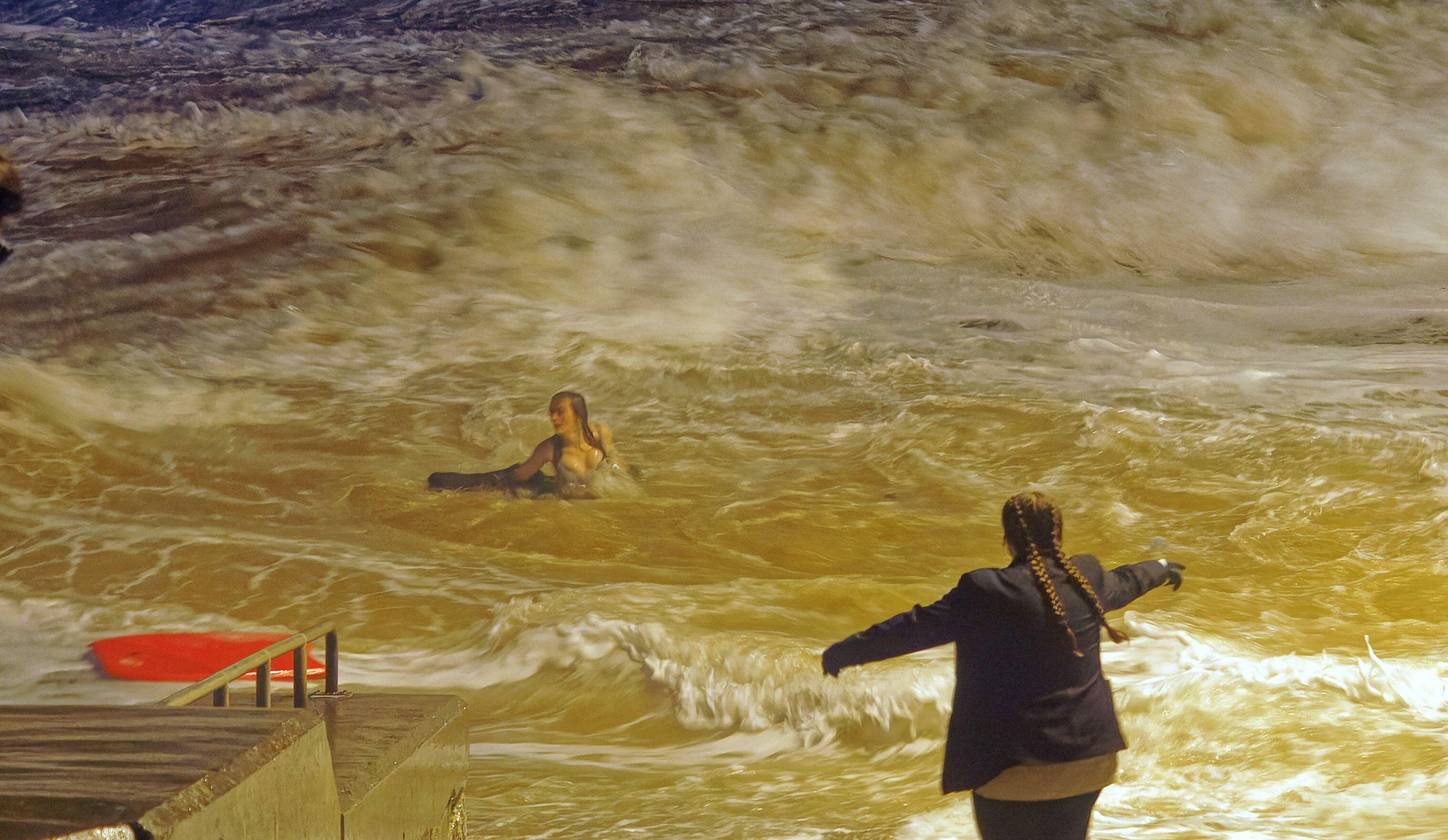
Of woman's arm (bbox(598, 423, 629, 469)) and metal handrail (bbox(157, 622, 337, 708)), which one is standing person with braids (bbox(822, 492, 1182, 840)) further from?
woman's arm (bbox(598, 423, 629, 469))

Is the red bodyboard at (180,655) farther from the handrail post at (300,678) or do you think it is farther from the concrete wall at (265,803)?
the concrete wall at (265,803)

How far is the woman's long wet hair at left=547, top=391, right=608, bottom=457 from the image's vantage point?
7898 mm

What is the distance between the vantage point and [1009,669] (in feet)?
7.50

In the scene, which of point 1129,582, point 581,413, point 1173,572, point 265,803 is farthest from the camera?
point 581,413

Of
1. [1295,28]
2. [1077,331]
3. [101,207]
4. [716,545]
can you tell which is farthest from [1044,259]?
[101,207]

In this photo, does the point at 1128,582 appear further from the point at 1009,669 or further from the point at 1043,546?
the point at 1009,669

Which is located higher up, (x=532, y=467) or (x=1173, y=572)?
(x=1173, y=572)

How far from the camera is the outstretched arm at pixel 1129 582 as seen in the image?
2414mm

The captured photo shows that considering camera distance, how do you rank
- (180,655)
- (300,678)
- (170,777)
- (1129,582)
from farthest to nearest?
1. (180,655)
2. (1129,582)
3. (300,678)
4. (170,777)

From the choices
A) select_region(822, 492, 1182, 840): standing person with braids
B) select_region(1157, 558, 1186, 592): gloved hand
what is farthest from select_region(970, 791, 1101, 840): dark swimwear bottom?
select_region(1157, 558, 1186, 592): gloved hand

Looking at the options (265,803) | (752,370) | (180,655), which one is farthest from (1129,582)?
(752,370)

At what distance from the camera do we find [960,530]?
8094 mm

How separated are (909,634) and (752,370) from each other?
8771 mm

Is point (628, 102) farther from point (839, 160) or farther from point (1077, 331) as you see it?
point (1077, 331)
